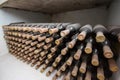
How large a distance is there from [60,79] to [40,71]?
0.25 metres

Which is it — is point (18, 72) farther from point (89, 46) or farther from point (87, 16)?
point (87, 16)

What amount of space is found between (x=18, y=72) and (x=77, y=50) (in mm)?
687

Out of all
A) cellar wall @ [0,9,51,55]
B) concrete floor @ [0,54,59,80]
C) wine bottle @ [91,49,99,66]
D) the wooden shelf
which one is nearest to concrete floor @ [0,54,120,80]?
concrete floor @ [0,54,59,80]

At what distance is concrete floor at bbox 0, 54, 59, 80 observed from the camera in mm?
1059

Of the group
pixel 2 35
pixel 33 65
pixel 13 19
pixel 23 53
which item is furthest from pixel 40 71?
pixel 13 19

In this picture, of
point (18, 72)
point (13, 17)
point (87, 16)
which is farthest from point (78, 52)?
point (13, 17)

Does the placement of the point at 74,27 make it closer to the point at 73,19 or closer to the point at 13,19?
the point at 73,19

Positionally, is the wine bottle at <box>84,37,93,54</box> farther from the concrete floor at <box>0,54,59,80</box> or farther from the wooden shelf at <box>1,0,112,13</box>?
the wooden shelf at <box>1,0,112,13</box>

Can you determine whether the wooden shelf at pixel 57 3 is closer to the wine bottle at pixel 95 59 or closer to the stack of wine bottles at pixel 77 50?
the stack of wine bottles at pixel 77 50

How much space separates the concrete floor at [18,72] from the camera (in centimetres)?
106

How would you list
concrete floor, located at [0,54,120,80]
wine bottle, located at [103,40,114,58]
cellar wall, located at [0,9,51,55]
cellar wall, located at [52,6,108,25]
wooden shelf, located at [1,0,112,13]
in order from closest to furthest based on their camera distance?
wine bottle, located at [103,40,114,58] → concrete floor, located at [0,54,120,80] → wooden shelf, located at [1,0,112,13] → cellar wall, located at [52,6,108,25] → cellar wall, located at [0,9,51,55]

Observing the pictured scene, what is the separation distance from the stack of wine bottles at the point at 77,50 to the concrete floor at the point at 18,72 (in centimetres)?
5

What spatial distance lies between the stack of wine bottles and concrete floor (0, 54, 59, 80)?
2.1 inches

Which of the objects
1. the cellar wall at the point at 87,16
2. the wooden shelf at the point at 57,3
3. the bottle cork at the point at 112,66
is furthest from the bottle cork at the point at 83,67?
the cellar wall at the point at 87,16
